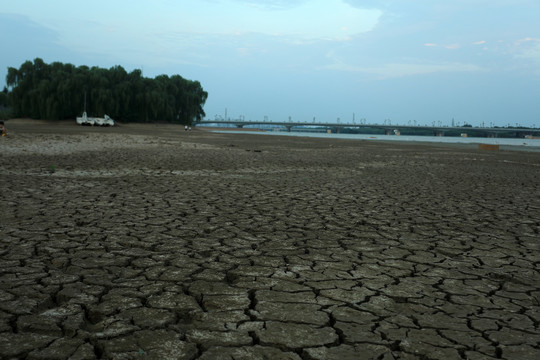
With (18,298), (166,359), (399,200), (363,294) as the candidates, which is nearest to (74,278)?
(18,298)

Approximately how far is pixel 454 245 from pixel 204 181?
216 inches

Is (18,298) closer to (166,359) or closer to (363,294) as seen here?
(166,359)

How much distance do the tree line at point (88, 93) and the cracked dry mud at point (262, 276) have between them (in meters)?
56.2

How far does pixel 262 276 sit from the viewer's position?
3.37 meters

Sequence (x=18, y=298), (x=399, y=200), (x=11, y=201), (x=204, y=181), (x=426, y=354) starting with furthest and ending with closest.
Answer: (x=204, y=181)
(x=399, y=200)
(x=11, y=201)
(x=18, y=298)
(x=426, y=354)

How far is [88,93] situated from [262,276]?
62.5 m

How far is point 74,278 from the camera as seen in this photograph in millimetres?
3152

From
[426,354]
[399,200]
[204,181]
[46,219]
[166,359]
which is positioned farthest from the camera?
[204,181]

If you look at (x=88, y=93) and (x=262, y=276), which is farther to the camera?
(x=88, y=93)

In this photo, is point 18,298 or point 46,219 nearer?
point 18,298

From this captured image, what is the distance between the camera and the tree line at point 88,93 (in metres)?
56.6

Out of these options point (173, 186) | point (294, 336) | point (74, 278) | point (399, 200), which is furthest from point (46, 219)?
point (399, 200)

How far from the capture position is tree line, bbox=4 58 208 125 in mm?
56562

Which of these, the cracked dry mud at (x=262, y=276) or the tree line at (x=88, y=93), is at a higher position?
the tree line at (x=88, y=93)
